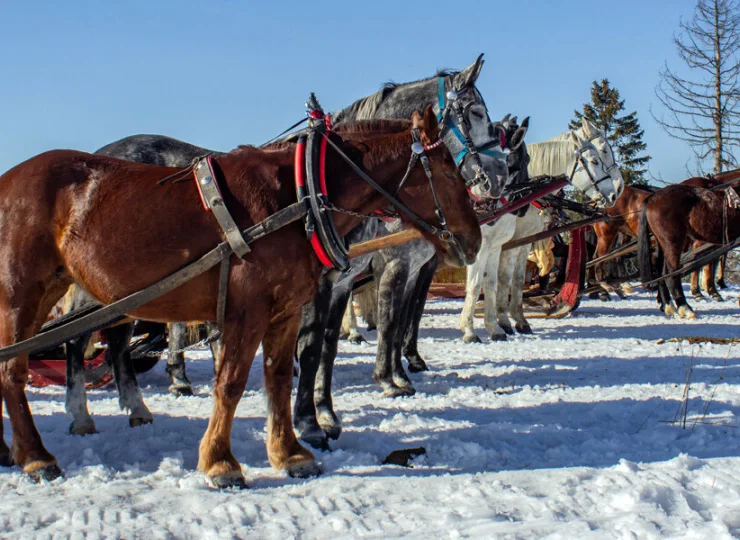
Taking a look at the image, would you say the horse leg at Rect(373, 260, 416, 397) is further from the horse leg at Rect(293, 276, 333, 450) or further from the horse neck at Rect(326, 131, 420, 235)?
the horse neck at Rect(326, 131, 420, 235)

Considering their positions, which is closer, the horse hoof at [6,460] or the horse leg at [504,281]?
the horse hoof at [6,460]

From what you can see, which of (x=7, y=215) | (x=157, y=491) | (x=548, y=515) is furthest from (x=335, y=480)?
(x=7, y=215)

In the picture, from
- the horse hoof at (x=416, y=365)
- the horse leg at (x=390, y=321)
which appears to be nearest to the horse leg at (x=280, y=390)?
the horse leg at (x=390, y=321)

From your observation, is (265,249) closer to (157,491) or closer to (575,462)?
(157,491)

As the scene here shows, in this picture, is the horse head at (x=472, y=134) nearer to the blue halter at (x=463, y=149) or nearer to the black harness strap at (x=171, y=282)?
the blue halter at (x=463, y=149)

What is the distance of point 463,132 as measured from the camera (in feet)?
14.8

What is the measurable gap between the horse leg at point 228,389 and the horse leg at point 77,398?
55.8 inches

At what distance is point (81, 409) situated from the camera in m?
4.57

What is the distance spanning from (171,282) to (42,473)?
115 cm

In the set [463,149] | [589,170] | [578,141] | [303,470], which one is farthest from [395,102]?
[578,141]

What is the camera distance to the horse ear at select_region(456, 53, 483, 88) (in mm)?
5344

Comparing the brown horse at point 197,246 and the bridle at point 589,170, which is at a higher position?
the bridle at point 589,170

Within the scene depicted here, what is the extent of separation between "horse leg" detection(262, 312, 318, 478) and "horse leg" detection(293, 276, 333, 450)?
0.60 m

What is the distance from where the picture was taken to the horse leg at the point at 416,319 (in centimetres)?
742
